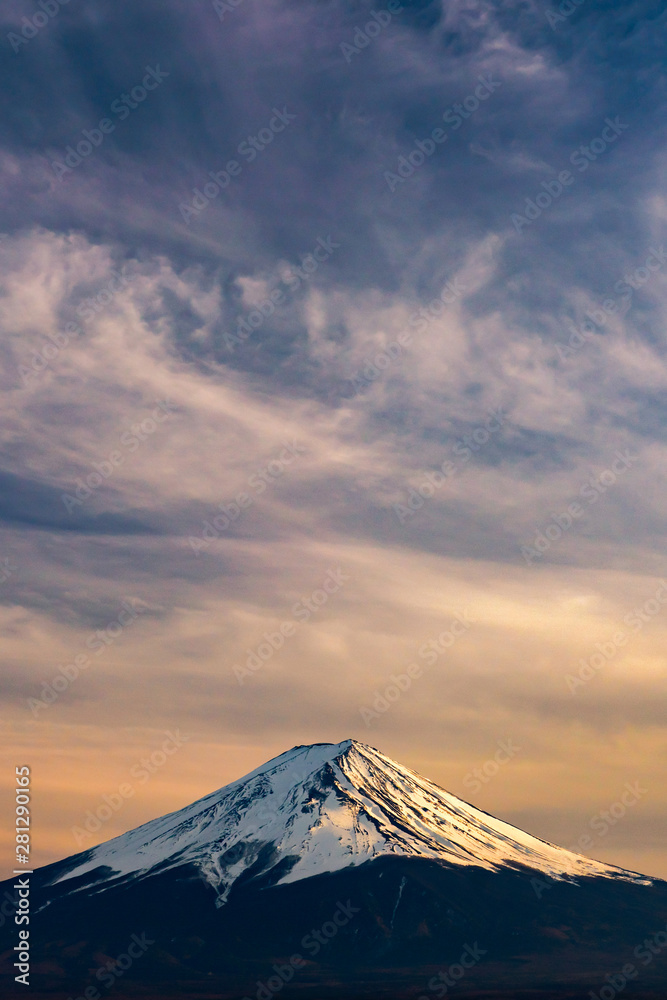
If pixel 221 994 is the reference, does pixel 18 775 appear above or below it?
above

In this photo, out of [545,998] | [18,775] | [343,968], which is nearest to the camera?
[18,775]

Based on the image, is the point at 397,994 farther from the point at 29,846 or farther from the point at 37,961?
the point at 29,846

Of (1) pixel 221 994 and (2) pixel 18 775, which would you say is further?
(1) pixel 221 994

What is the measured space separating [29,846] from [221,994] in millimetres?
99263

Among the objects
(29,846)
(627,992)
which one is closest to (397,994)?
(627,992)

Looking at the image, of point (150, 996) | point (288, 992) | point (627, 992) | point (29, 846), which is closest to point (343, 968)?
point (288, 992)

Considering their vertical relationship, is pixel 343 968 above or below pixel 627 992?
above

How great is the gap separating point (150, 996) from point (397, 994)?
46897 millimetres

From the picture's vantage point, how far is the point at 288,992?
176 m

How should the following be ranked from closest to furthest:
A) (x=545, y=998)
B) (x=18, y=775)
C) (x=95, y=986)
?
1. (x=18, y=775)
2. (x=545, y=998)
3. (x=95, y=986)

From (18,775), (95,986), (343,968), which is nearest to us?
(18,775)

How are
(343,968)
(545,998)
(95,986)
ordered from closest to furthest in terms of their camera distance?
(545,998)
(95,986)
(343,968)

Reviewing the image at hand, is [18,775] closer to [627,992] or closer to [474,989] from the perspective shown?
[474,989]

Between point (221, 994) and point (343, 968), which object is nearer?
point (221, 994)
